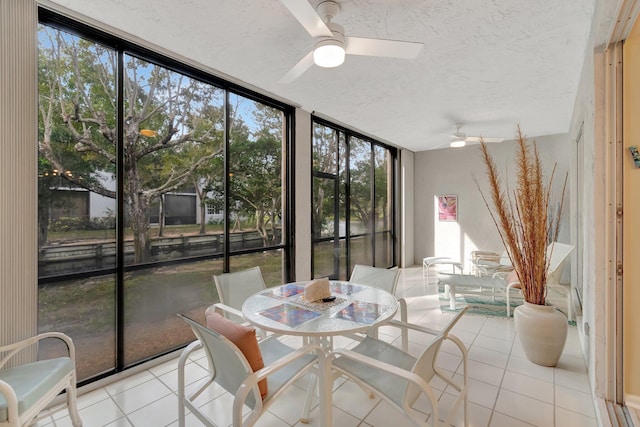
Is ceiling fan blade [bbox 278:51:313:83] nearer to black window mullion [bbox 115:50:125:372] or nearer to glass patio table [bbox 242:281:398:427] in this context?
black window mullion [bbox 115:50:125:372]

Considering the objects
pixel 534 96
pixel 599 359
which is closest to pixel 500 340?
pixel 599 359

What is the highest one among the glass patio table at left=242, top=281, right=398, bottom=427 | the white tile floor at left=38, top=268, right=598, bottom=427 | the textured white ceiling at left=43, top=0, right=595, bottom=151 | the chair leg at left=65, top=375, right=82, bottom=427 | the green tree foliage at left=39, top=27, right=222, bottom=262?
the textured white ceiling at left=43, top=0, right=595, bottom=151

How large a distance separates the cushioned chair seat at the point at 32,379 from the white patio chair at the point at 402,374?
153 centimetres

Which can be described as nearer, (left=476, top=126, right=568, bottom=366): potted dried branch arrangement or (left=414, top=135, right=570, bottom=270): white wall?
(left=476, top=126, right=568, bottom=366): potted dried branch arrangement

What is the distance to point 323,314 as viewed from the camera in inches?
73.6

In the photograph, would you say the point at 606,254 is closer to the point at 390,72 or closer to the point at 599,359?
the point at 599,359

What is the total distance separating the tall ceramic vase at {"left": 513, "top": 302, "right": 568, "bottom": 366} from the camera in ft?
7.79

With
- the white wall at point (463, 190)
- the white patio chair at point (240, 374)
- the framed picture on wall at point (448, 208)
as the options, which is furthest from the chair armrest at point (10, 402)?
the framed picture on wall at point (448, 208)

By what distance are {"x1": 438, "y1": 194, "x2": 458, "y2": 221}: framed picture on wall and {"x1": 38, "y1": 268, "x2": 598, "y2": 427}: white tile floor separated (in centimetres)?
384

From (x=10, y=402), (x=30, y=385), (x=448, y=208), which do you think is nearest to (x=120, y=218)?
(x=30, y=385)

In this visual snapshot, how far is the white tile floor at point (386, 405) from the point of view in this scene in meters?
1.86

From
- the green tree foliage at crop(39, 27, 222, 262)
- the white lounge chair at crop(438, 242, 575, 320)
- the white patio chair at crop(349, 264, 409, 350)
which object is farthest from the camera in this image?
the white lounge chair at crop(438, 242, 575, 320)

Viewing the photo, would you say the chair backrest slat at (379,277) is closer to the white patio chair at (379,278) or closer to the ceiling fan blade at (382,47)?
the white patio chair at (379,278)

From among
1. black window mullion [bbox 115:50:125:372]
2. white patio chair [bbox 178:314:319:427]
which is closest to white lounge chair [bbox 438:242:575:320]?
white patio chair [bbox 178:314:319:427]
